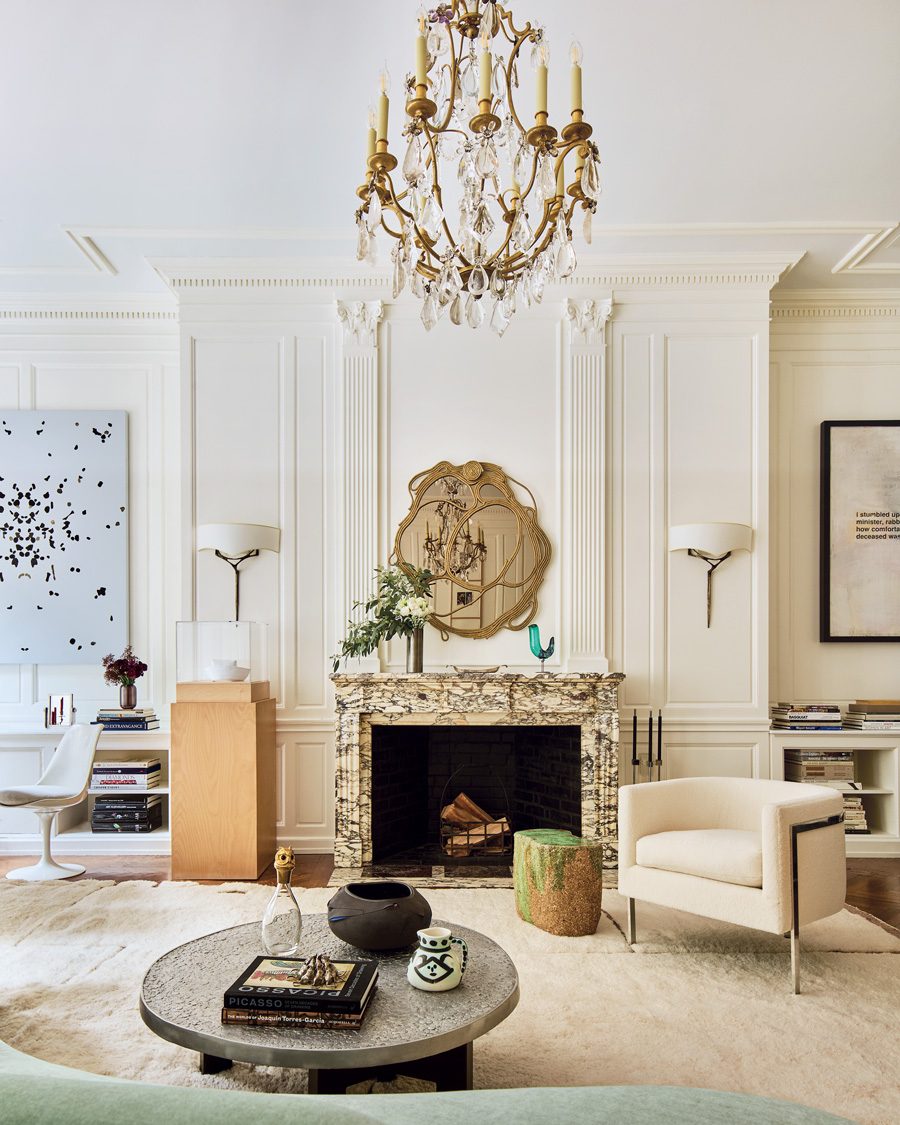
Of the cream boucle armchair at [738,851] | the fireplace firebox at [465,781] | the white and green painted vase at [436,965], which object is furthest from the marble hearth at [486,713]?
the white and green painted vase at [436,965]

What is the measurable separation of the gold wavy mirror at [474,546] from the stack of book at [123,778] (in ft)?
5.84

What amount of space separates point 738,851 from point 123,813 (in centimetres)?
334

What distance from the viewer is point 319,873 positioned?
463 cm

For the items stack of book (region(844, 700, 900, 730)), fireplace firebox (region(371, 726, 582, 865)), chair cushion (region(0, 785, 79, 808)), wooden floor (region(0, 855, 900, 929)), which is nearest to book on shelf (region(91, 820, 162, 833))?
wooden floor (region(0, 855, 900, 929))

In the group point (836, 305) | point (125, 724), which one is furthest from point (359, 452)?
point (836, 305)

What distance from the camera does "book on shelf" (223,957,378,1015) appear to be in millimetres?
2105

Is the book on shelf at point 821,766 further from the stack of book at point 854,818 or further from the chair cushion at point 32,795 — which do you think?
the chair cushion at point 32,795

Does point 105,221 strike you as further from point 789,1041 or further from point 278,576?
point 789,1041

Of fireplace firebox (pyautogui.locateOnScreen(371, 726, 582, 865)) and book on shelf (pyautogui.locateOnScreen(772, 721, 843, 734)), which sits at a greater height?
book on shelf (pyautogui.locateOnScreen(772, 721, 843, 734))

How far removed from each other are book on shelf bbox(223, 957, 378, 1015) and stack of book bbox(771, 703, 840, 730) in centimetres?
339

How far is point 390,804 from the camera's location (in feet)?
16.0

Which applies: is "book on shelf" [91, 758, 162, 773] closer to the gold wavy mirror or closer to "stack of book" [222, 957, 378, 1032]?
the gold wavy mirror

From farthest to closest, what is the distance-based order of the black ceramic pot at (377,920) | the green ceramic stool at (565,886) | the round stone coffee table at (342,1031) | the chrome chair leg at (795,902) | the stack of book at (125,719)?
the stack of book at (125,719)
the green ceramic stool at (565,886)
the chrome chair leg at (795,902)
the black ceramic pot at (377,920)
the round stone coffee table at (342,1031)

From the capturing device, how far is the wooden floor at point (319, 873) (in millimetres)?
4230
